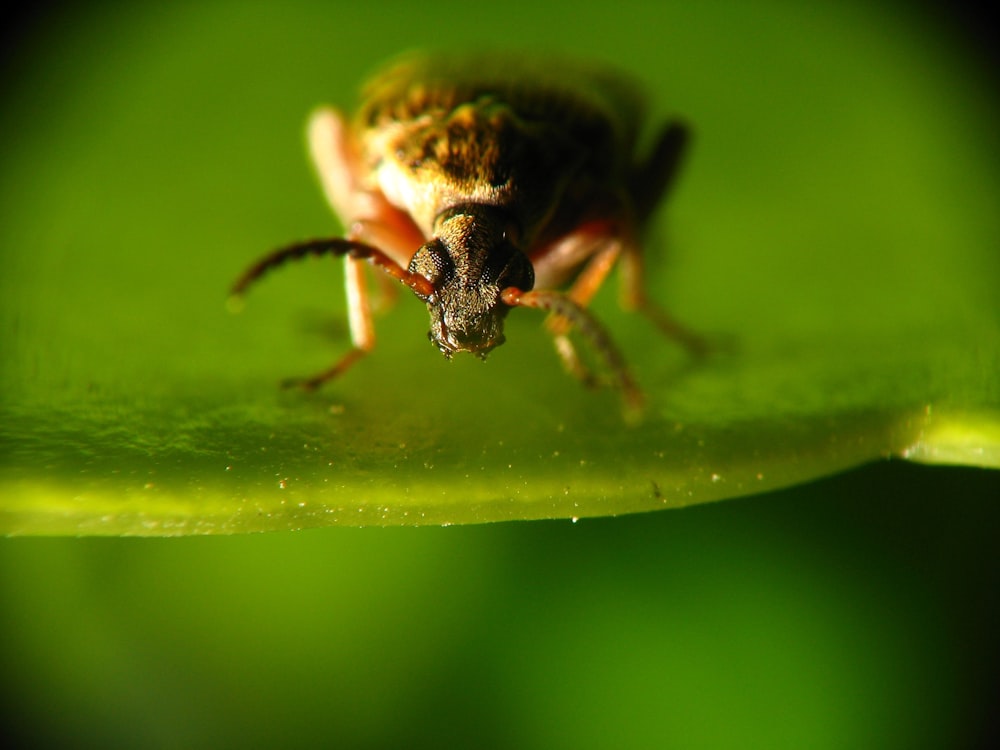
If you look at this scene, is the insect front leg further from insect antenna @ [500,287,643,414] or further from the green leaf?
insect antenna @ [500,287,643,414]

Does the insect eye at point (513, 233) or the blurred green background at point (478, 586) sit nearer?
the blurred green background at point (478, 586)

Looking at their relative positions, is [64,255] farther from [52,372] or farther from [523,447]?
[523,447]

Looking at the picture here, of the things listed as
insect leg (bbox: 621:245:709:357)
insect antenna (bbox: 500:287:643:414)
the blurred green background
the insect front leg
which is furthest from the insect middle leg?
insect leg (bbox: 621:245:709:357)

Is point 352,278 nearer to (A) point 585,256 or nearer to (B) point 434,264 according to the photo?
(B) point 434,264

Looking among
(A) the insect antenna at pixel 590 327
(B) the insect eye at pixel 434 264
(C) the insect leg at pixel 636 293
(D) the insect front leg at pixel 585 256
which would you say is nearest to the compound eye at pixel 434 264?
(B) the insect eye at pixel 434 264

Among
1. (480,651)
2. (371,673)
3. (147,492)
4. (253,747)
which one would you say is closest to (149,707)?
(253,747)

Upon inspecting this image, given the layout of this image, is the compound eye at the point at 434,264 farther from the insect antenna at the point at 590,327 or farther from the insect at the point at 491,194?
the insect antenna at the point at 590,327

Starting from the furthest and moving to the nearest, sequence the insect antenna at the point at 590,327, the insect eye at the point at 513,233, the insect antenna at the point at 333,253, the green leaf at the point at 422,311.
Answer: the insect eye at the point at 513,233 → the insect antenna at the point at 333,253 → the insect antenna at the point at 590,327 → the green leaf at the point at 422,311
